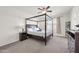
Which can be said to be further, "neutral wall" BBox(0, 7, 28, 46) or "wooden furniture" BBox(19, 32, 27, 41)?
"wooden furniture" BBox(19, 32, 27, 41)

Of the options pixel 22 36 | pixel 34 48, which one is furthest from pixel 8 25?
pixel 34 48

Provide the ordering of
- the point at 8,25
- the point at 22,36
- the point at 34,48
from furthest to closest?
the point at 22,36 < the point at 8,25 < the point at 34,48

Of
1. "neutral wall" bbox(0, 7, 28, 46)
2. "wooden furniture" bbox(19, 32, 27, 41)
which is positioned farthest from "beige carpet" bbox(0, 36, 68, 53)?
"wooden furniture" bbox(19, 32, 27, 41)

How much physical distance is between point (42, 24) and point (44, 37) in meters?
2.72

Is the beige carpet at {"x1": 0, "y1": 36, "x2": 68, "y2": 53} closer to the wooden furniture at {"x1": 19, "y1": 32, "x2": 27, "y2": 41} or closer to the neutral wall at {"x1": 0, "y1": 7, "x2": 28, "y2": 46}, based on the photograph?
the neutral wall at {"x1": 0, "y1": 7, "x2": 28, "y2": 46}

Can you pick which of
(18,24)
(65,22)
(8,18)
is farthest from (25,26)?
(65,22)

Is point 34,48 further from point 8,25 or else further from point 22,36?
point 8,25

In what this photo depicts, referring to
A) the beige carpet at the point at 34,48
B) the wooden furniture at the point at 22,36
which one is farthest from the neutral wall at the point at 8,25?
the beige carpet at the point at 34,48

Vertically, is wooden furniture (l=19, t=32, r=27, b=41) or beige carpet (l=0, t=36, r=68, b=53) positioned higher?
wooden furniture (l=19, t=32, r=27, b=41)

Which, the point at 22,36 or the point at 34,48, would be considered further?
the point at 22,36

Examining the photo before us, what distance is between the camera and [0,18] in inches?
119

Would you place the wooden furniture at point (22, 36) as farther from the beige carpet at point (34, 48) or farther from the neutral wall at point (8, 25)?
the beige carpet at point (34, 48)

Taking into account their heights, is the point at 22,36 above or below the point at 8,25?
below
